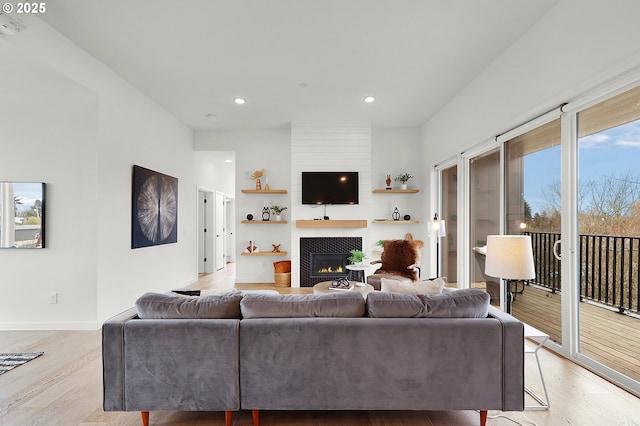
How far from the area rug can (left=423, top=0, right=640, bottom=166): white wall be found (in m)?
5.08

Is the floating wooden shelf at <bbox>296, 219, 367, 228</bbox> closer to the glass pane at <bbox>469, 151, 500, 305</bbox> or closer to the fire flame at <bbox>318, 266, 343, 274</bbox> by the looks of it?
the fire flame at <bbox>318, 266, 343, 274</bbox>

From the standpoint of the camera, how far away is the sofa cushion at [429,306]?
1.93m

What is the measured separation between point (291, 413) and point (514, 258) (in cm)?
179

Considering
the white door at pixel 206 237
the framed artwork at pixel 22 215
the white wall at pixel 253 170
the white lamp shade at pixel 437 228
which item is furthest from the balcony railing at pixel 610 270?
the white door at pixel 206 237

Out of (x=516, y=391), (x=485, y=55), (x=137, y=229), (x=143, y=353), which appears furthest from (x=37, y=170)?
(x=485, y=55)

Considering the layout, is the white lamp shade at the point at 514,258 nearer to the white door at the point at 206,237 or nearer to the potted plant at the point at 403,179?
the potted plant at the point at 403,179

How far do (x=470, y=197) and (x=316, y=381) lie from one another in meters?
3.73

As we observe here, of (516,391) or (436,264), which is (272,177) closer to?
(436,264)

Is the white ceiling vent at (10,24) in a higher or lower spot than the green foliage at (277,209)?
higher

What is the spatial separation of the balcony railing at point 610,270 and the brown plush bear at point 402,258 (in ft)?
5.89

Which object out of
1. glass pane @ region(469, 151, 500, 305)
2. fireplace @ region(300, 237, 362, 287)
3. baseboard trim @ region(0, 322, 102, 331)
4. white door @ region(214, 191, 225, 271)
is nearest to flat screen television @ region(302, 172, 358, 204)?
fireplace @ region(300, 237, 362, 287)

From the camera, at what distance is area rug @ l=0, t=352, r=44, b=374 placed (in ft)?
8.95

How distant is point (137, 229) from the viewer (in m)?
4.32

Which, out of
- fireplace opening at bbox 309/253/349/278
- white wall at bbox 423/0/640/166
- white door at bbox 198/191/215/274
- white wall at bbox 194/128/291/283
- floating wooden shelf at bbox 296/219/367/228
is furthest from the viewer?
white door at bbox 198/191/215/274
